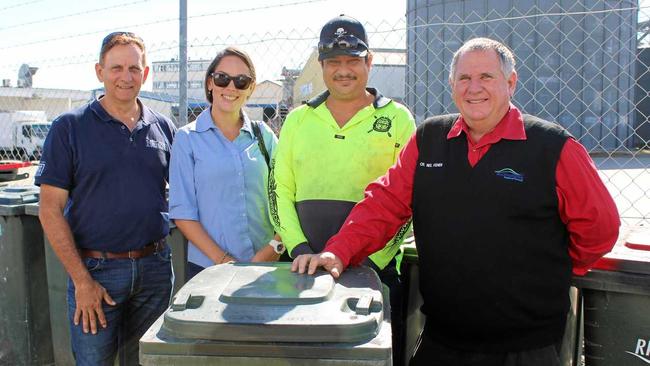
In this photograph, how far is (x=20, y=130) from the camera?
2086cm

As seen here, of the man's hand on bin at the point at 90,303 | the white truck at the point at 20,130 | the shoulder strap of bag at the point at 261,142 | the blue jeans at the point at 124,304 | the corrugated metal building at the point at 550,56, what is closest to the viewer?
the man's hand on bin at the point at 90,303

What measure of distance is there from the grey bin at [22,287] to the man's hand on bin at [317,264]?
85.8 inches

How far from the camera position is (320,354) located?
1655mm

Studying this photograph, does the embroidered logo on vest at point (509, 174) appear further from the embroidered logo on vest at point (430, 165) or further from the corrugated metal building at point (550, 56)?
the corrugated metal building at point (550, 56)

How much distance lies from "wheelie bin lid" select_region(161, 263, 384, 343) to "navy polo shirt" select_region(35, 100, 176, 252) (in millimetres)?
855

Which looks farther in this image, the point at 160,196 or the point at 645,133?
the point at 645,133

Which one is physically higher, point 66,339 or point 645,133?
point 645,133

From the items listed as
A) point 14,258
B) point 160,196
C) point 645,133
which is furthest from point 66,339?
point 645,133

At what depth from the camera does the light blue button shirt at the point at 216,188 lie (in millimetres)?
2785

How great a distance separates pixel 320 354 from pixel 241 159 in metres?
1.38

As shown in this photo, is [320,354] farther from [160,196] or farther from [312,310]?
[160,196]

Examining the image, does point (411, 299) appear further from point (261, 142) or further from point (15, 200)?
point (15, 200)

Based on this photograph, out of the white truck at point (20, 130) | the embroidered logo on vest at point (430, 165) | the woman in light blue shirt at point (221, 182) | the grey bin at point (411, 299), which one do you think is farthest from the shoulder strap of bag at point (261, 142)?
the white truck at point (20, 130)

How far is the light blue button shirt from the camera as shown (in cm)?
279
